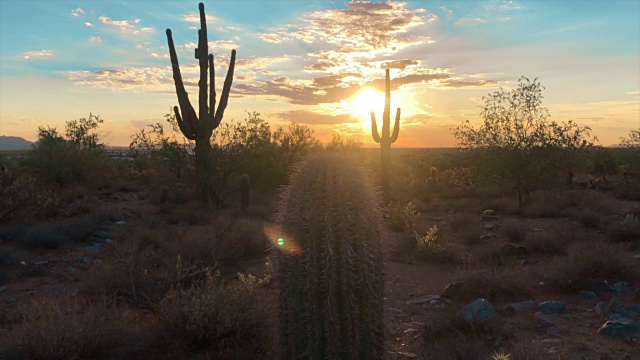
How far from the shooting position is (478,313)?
6812 mm

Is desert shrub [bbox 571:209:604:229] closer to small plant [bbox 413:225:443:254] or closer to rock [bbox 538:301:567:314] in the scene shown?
small plant [bbox 413:225:443:254]

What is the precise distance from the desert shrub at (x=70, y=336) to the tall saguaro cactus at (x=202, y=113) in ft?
39.0

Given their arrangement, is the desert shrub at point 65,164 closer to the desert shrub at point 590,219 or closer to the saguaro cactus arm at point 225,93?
the saguaro cactus arm at point 225,93

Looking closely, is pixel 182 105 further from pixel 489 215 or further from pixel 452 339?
pixel 452 339

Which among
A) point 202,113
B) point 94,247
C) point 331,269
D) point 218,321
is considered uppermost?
point 202,113

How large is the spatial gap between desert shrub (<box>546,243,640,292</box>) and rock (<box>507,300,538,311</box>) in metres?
1.05

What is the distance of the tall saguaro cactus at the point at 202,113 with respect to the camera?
17234 mm

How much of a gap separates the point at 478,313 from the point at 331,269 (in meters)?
3.36

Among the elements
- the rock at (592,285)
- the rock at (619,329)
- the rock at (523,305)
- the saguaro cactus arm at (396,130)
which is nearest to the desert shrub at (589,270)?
the rock at (592,285)

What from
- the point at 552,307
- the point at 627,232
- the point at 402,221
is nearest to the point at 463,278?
the point at 552,307

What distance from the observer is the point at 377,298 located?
15.4 ft

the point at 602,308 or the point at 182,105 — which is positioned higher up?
the point at 182,105

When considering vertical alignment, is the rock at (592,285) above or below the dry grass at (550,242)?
below

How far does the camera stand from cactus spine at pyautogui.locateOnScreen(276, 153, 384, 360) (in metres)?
4.45
